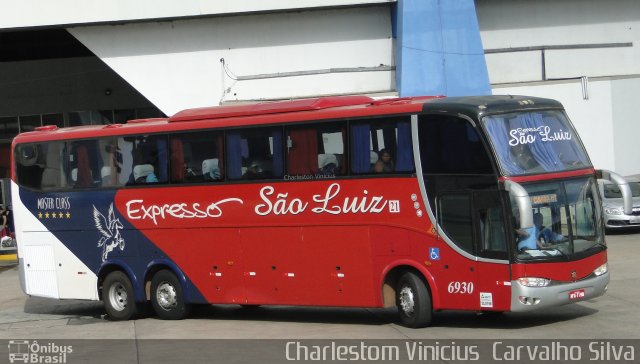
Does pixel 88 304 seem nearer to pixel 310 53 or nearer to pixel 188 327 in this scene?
pixel 188 327

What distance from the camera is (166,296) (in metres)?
17.7

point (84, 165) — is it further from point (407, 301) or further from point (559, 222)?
point (559, 222)

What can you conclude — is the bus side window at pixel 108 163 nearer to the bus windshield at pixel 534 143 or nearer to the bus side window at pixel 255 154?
the bus side window at pixel 255 154

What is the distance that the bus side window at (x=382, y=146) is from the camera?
1466cm

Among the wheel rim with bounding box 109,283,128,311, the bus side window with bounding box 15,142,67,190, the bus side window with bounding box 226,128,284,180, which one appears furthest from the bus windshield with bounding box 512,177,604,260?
the bus side window with bounding box 15,142,67,190

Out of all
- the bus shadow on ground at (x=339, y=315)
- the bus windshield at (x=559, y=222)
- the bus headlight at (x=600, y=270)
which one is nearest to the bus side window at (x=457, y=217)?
the bus windshield at (x=559, y=222)

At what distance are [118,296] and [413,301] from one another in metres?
6.33

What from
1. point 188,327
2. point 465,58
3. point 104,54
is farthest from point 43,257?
point 465,58

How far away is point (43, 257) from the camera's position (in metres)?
19.1

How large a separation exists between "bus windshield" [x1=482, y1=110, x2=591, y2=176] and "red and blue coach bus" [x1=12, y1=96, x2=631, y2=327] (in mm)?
23

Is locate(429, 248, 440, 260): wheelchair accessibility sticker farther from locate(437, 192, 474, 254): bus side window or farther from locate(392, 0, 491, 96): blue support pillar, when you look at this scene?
locate(392, 0, 491, 96): blue support pillar

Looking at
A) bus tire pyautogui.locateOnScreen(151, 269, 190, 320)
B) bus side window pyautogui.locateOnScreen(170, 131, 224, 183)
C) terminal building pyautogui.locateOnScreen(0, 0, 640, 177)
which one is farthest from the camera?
terminal building pyautogui.locateOnScreen(0, 0, 640, 177)

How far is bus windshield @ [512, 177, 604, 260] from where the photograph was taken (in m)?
13.6

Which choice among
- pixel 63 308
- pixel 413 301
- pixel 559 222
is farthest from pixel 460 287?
pixel 63 308
